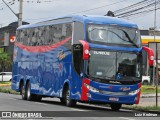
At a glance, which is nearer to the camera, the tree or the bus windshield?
the bus windshield

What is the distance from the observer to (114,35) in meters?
22.9

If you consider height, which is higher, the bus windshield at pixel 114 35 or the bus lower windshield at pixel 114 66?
the bus windshield at pixel 114 35

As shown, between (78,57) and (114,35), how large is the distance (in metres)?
1.80

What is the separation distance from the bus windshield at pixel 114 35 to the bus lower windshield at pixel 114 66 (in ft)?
1.83

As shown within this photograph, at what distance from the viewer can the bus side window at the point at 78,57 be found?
22.5 metres

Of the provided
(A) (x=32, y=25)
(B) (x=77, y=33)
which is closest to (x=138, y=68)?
(B) (x=77, y=33)

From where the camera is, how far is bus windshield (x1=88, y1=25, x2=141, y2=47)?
22547 mm

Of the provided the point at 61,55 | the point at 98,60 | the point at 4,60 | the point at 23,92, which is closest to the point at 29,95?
the point at 23,92

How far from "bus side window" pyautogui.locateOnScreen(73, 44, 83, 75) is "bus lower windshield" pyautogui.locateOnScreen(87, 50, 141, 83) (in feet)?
1.58

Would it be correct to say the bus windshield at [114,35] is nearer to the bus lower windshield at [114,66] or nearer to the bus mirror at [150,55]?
the bus mirror at [150,55]

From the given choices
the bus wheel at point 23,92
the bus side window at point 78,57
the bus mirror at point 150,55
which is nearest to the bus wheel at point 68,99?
the bus side window at point 78,57

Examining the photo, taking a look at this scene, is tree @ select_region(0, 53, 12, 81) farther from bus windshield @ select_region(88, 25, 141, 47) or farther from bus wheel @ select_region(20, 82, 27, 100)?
bus windshield @ select_region(88, 25, 141, 47)

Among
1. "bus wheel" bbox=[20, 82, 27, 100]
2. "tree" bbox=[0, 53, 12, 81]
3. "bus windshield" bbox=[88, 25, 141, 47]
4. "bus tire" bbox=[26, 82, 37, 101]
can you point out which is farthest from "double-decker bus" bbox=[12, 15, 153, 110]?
"tree" bbox=[0, 53, 12, 81]

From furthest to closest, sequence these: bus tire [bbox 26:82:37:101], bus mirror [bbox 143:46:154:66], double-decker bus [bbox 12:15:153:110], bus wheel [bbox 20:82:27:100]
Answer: bus wheel [bbox 20:82:27:100] → bus tire [bbox 26:82:37:101] → bus mirror [bbox 143:46:154:66] → double-decker bus [bbox 12:15:153:110]
